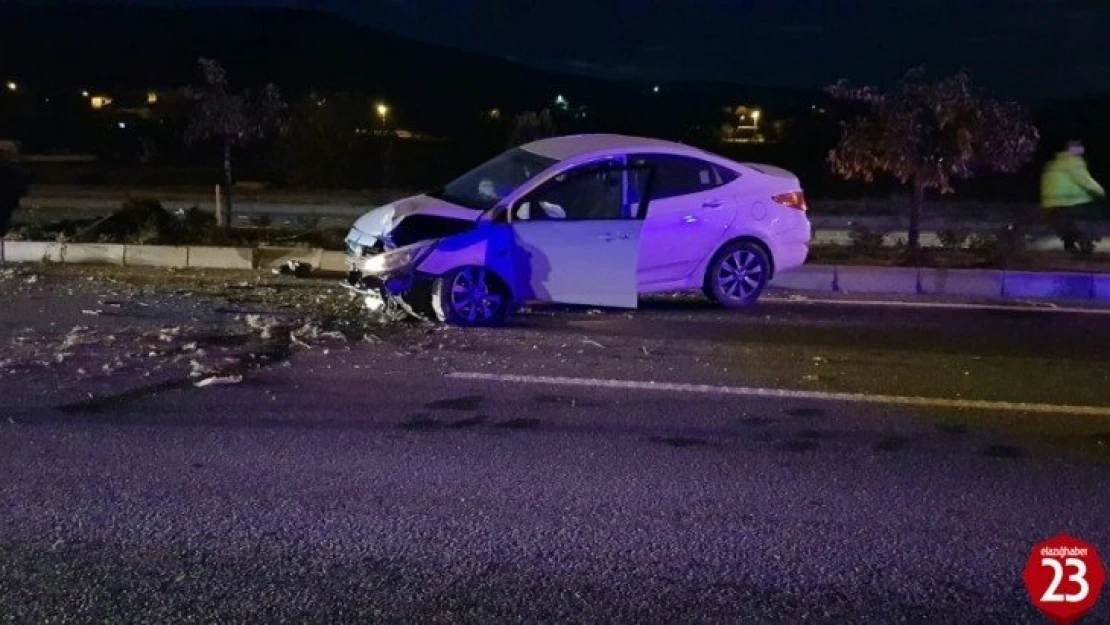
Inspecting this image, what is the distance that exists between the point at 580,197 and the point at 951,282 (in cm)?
480

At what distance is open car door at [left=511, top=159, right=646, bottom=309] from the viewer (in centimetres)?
1048

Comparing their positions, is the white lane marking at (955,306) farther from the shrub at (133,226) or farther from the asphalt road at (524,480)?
the shrub at (133,226)

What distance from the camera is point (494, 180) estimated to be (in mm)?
11141

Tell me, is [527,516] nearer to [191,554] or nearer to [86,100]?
[191,554]

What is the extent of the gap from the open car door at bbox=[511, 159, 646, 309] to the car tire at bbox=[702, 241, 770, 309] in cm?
95

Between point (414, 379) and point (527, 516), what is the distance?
2.89 m

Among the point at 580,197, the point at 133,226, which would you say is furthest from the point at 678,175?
the point at 133,226

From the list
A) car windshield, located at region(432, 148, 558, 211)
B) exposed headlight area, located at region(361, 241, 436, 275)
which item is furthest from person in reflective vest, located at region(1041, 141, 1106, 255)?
exposed headlight area, located at region(361, 241, 436, 275)

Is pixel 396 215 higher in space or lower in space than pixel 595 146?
lower

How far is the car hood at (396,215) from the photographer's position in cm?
1048

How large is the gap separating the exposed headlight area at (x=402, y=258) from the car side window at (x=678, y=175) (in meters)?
2.07

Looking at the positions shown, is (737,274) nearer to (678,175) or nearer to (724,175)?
(724,175)

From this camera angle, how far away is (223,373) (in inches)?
334

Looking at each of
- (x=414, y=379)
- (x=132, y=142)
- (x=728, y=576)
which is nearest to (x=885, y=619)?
(x=728, y=576)
